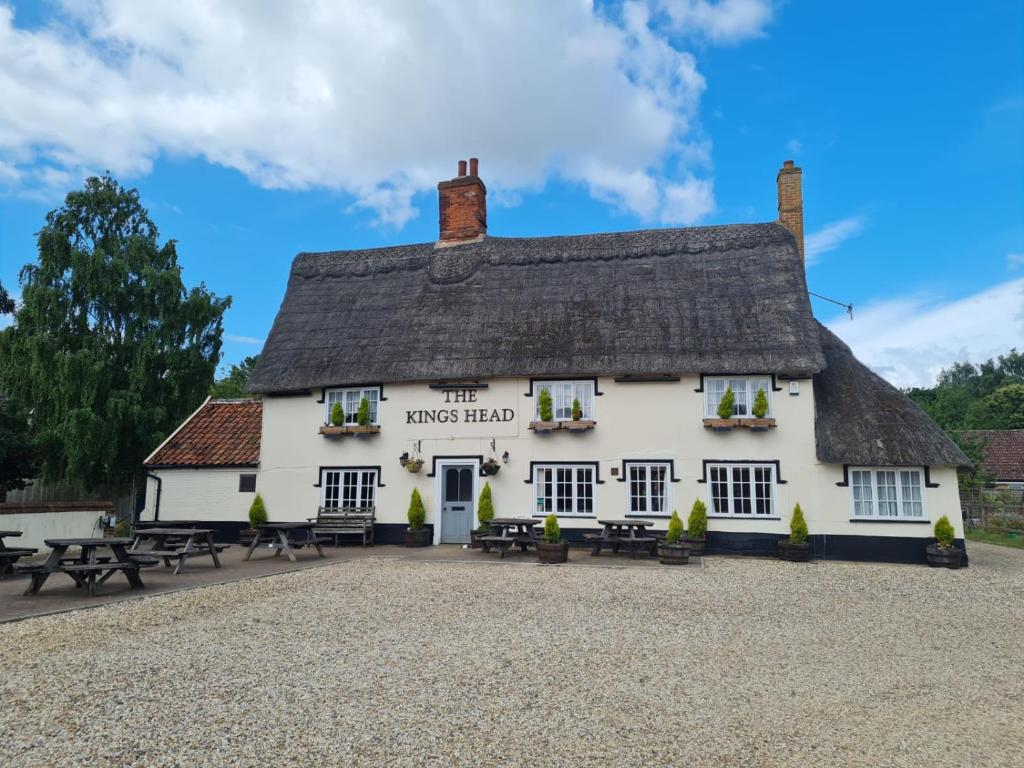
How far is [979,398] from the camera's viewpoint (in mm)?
61250

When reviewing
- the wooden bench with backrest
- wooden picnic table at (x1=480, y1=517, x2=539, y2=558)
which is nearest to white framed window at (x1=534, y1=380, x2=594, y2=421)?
wooden picnic table at (x1=480, y1=517, x2=539, y2=558)

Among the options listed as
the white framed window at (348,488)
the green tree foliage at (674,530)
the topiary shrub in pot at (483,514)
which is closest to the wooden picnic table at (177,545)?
the white framed window at (348,488)

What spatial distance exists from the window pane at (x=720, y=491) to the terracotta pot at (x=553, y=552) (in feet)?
12.6

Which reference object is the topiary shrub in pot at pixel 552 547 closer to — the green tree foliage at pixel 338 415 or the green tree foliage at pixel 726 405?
the green tree foliage at pixel 726 405

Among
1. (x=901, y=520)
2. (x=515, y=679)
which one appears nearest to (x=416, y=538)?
(x=901, y=520)

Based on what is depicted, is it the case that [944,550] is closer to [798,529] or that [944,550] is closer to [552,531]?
[798,529]

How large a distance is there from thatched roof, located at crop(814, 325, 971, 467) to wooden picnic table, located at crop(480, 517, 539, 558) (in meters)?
6.16

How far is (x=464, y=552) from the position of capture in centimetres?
1498

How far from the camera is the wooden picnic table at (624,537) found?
14.0 metres

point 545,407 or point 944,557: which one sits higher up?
point 545,407

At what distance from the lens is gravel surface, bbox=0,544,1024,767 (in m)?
4.45

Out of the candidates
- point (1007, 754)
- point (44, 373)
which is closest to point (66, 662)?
point (1007, 754)

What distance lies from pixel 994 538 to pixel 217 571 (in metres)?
21.0

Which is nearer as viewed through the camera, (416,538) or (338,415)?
(416,538)
